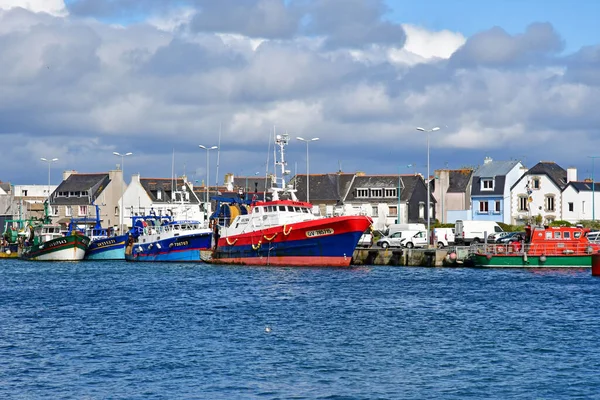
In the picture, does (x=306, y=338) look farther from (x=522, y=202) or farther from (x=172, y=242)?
(x=522, y=202)

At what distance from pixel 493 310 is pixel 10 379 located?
24.8 metres

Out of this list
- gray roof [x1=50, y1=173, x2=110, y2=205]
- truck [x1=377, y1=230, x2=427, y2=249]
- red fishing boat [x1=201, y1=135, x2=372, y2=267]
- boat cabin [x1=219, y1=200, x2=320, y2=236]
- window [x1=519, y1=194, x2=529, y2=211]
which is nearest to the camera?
red fishing boat [x1=201, y1=135, x2=372, y2=267]

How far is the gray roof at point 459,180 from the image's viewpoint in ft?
418

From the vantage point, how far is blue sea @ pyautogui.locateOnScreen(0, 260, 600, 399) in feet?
104

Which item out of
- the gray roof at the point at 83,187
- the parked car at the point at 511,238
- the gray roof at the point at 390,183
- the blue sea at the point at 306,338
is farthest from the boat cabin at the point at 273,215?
the gray roof at the point at 83,187

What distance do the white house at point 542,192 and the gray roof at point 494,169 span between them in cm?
332

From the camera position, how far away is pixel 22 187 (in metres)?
174

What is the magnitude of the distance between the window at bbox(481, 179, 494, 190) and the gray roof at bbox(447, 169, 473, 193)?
135 inches

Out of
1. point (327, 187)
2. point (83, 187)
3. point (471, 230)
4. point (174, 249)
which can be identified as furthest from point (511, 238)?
point (83, 187)

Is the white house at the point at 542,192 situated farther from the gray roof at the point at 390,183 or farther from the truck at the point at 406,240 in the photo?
the truck at the point at 406,240

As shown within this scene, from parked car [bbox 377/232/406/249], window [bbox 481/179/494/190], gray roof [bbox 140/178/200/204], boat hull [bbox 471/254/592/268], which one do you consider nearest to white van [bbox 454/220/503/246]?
parked car [bbox 377/232/406/249]

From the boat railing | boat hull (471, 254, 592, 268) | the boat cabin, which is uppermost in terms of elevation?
the boat cabin

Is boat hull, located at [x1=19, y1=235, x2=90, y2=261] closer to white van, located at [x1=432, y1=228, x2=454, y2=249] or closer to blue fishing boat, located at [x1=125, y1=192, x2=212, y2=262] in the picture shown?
blue fishing boat, located at [x1=125, y1=192, x2=212, y2=262]

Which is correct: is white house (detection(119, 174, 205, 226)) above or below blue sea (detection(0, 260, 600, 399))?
above
